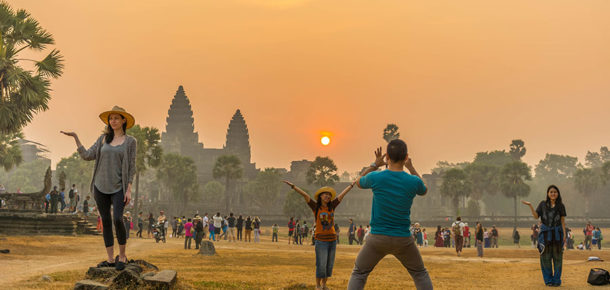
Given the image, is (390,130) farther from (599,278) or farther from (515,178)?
(599,278)

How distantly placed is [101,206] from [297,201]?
66.8m

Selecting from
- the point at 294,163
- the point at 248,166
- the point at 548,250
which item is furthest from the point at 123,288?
the point at 248,166

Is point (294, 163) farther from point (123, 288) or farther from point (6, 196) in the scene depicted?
point (123, 288)

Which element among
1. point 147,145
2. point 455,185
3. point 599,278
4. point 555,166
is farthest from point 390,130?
point 555,166

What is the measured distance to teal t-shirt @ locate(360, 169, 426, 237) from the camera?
5.45 metres

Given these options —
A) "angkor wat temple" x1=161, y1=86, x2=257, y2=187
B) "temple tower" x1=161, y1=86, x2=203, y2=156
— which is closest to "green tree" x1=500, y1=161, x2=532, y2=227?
"angkor wat temple" x1=161, y1=86, x2=257, y2=187

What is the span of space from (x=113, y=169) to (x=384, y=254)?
3.59m

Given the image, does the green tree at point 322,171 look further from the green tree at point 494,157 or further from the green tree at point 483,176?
the green tree at point 494,157

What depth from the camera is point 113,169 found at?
6984mm

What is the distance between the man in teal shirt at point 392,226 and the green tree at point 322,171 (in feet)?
246

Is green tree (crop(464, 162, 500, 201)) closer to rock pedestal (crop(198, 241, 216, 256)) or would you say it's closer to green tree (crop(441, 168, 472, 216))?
green tree (crop(441, 168, 472, 216))

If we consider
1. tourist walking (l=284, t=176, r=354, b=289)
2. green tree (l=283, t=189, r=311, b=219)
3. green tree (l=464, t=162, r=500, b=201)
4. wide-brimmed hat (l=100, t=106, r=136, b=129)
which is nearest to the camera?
wide-brimmed hat (l=100, t=106, r=136, b=129)

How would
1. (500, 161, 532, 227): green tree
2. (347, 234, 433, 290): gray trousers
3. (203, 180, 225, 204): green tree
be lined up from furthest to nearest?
(203, 180, 225, 204): green tree → (500, 161, 532, 227): green tree → (347, 234, 433, 290): gray trousers

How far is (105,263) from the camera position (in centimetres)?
752
